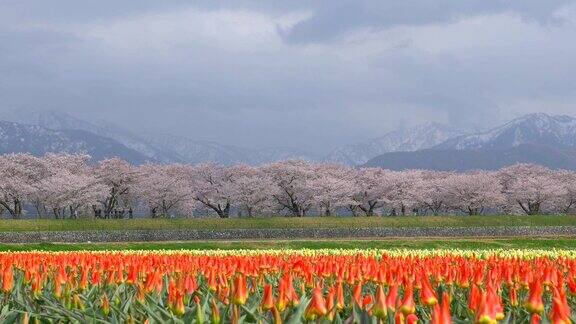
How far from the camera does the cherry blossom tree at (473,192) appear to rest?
86.9m

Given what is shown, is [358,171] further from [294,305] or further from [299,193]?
[294,305]

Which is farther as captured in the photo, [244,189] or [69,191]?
[244,189]

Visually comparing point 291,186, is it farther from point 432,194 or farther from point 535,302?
point 535,302

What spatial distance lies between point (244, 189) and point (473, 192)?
2780 cm

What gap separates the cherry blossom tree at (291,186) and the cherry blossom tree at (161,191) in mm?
9835

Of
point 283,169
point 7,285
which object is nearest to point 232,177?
point 283,169

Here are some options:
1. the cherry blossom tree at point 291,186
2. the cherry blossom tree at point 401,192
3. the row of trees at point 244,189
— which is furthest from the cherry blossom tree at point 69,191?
the cherry blossom tree at point 401,192

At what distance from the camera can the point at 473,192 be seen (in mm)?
87875

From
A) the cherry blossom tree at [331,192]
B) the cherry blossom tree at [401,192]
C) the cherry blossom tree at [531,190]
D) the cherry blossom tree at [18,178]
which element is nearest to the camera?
the cherry blossom tree at [18,178]

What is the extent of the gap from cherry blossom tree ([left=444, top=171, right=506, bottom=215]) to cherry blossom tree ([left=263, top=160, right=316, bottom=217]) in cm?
1779

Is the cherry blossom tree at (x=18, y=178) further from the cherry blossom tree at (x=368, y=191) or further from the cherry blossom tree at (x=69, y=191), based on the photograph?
the cherry blossom tree at (x=368, y=191)

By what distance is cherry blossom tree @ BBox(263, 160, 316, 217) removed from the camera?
82812 mm

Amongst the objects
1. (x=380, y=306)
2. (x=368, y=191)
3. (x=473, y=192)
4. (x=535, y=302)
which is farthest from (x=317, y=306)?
(x=473, y=192)

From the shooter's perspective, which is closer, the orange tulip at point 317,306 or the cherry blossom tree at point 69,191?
the orange tulip at point 317,306
